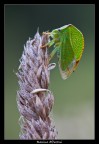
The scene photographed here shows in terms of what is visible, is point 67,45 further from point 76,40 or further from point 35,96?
point 35,96

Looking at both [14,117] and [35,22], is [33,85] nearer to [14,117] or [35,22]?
[14,117]

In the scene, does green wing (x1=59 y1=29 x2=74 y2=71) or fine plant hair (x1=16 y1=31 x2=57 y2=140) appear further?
green wing (x1=59 y1=29 x2=74 y2=71)

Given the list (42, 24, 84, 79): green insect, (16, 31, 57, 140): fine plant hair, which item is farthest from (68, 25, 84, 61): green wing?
(16, 31, 57, 140): fine plant hair

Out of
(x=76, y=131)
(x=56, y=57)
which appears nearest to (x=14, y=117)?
(x=76, y=131)

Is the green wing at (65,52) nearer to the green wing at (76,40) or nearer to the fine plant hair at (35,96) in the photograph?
the green wing at (76,40)

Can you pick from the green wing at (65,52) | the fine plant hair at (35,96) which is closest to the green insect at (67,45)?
the green wing at (65,52)

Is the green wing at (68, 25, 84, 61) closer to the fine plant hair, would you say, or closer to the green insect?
the green insect

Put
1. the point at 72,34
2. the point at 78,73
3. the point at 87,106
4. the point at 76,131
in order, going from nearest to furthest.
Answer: the point at 72,34 → the point at 76,131 → the point at 87,106 → the point at 78,73

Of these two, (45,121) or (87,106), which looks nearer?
(45,121)
